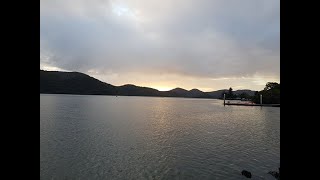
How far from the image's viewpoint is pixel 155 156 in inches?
1282

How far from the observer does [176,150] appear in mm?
36656

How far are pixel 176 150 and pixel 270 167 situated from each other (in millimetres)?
14084
